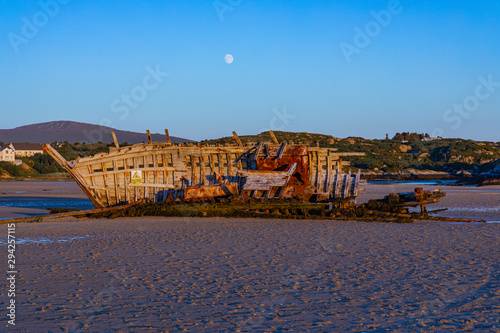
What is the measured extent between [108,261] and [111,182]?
9.72m

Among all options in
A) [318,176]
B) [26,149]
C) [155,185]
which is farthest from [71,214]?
[26,149]

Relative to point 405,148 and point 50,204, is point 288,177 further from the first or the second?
point 405,148

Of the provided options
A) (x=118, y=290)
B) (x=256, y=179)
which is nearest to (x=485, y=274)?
(x=118, y=290)

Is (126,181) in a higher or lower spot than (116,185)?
higher

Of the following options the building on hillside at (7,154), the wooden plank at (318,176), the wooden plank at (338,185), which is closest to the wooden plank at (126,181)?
the wooden plank at (318,176)

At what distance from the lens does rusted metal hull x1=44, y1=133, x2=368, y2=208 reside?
18875 mm

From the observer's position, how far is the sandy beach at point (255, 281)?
601 cm

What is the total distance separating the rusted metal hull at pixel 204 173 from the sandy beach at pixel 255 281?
496 cm

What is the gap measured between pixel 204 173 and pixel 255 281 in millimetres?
11855

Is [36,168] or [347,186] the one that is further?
[36,168]

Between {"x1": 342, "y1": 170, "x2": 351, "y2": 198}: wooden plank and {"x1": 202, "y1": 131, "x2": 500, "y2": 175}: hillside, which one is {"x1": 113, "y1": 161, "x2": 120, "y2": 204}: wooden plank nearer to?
{"x1": 342, "y1": 170, "x2": 351, "y2": 198}: wooden plank

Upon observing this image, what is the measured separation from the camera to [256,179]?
755 inches

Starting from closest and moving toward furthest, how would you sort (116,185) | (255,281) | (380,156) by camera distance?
1. (255,281)
2. (116,185)
3. (380,156)

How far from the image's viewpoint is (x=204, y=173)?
773 inches
